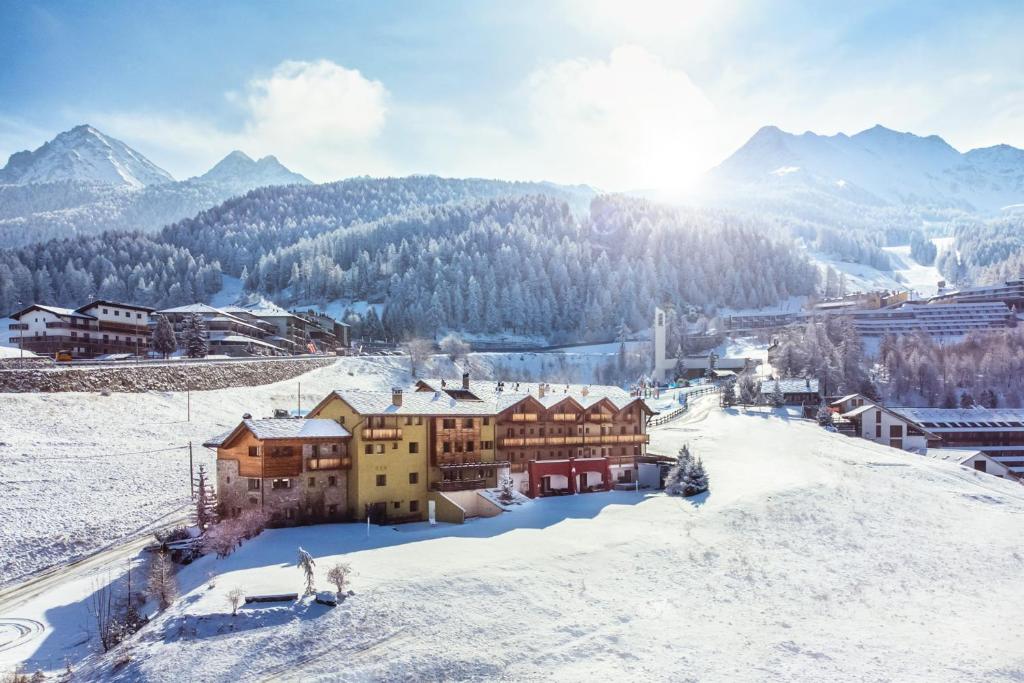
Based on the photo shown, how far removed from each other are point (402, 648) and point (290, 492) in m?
17.1

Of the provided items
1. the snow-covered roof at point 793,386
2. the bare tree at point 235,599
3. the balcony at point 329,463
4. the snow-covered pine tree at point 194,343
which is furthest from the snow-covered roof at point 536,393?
the snow-covered pine tree at point 194,343

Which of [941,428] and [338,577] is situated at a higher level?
[338,577]

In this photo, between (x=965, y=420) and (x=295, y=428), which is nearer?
(x=295, y=428)

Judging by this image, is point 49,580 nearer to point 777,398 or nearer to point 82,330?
point 82,330

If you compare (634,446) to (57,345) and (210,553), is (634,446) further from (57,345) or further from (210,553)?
(57,345)

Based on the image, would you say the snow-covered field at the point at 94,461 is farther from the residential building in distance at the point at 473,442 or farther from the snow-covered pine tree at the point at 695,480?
the snow-covered pine tree at the point at 695,480

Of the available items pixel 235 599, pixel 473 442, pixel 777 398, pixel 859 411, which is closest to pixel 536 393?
pixel 473 442

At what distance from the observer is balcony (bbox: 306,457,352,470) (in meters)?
41.8

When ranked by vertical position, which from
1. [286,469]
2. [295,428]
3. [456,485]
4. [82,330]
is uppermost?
[82,330]

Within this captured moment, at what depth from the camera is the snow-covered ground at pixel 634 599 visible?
85.5 ft

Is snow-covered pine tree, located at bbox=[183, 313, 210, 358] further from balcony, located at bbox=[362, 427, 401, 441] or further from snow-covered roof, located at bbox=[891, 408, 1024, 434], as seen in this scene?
snow-covered roof, located at bbox=[891, 408, 1024, 434]

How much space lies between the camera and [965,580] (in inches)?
1406

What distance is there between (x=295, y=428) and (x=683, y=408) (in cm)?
5425

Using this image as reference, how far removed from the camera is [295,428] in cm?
4212
